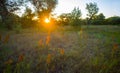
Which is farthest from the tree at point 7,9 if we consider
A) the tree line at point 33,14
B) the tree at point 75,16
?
the tree at point 75,16

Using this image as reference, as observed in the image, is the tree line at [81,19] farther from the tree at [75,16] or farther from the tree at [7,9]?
the tree at [7,9]

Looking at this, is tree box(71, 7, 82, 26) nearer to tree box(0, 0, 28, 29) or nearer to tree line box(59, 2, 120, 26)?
tree line box(59, 2, 120, 26)

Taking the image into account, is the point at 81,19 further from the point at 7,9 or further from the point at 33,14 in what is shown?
the point at 7,9

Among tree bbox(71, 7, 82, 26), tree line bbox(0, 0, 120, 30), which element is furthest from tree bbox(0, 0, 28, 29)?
tree bbox(71, 7, 82, 26)

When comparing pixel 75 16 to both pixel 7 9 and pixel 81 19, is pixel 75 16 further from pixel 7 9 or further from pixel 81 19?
pixel 7 9

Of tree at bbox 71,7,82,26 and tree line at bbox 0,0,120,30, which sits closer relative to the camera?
tree line at bbox 0,0,120,30

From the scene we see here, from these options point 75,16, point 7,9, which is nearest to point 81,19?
point 75,16

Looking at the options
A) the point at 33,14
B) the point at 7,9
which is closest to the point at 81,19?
the point at 33,14

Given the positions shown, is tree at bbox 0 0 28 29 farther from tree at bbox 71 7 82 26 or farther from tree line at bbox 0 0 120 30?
tree at bbox 71 7 82 26

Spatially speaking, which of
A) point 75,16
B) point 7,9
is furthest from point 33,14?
point 7,9

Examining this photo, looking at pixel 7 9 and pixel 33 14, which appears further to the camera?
pixel 33 14

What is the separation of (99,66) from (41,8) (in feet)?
101

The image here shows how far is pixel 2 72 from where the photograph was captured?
7.97 metres

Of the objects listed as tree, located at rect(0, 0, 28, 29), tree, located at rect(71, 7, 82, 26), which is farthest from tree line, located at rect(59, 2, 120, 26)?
tree, located at rect(0, 0, 28, 29)
